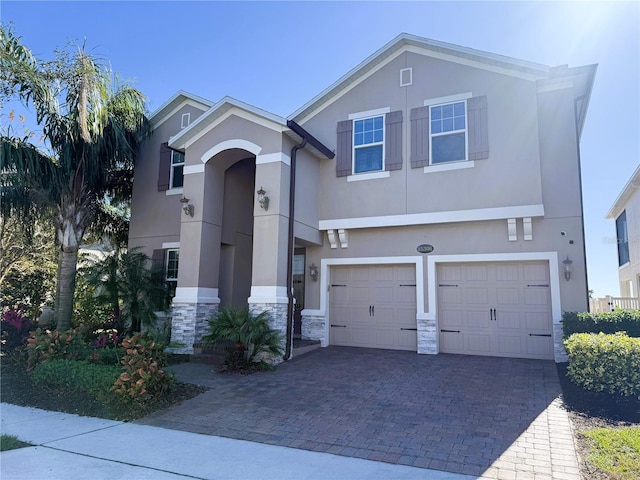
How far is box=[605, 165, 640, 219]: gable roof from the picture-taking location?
1683 cm

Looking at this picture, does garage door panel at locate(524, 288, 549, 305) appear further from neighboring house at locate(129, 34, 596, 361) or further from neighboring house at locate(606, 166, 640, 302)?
neighboring house at locate(606, 166, 640, 302)

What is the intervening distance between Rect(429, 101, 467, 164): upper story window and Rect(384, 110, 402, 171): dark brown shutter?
83cm

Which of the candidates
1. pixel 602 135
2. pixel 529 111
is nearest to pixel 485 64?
pixel 529 111

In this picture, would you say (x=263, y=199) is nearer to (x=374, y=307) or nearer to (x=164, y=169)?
(x=374, y=307)

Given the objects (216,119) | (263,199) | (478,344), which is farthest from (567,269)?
(216,119)

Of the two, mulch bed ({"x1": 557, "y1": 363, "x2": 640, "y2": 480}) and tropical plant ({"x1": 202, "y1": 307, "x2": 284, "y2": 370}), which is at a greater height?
tropical plant ({"x1": 202, "y1": 307, "x2": 284, "y2": 370})

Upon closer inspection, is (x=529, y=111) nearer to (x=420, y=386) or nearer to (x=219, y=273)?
(x=420, y=386)

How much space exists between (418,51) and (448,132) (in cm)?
245

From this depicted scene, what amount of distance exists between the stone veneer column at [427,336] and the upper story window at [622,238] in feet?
49.3

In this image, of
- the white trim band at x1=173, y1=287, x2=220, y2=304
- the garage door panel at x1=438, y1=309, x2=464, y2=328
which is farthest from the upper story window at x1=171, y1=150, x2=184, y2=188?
the garage door panel at x1=438, y1=309, x2=464, y2=328

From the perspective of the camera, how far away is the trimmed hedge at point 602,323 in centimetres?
814

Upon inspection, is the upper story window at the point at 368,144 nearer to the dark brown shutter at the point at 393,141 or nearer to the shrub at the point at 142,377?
the dark brown shutter at the point at 393,141

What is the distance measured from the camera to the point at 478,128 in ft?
35.0

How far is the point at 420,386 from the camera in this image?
25.1 ft
